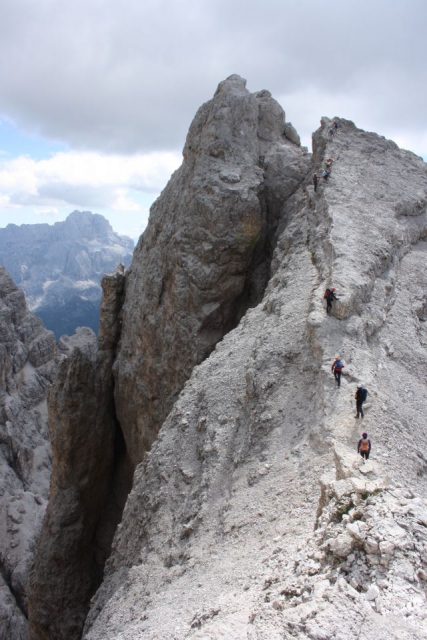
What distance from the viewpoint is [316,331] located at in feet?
57.7

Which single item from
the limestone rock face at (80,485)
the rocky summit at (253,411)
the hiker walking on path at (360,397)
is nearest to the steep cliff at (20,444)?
the limestone rock face at (80,485)

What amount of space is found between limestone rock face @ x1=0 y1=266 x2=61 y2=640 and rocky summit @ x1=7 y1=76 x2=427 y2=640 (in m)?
16.3

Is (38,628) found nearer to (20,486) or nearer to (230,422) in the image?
(230,422)

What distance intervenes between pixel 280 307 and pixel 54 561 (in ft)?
77.7

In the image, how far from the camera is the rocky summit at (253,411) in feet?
30.9

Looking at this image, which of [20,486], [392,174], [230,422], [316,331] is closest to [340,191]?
[392,174]

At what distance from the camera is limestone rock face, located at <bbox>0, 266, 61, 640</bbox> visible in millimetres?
47062

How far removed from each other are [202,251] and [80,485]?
17799mm

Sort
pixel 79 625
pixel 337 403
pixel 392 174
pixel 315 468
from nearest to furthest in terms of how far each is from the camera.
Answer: pixel 315 468, pixel 337 403, pixel 392 174, pixel 79 625

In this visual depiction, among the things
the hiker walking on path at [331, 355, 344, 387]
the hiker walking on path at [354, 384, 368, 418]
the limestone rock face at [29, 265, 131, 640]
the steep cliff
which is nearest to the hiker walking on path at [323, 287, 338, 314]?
the hiker walking on path at [331, 355, 344, 387]

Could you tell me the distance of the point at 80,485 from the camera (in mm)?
34062

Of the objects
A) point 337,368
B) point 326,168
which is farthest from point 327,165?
point 337,368

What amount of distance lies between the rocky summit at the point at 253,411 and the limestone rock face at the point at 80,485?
14 centimetres

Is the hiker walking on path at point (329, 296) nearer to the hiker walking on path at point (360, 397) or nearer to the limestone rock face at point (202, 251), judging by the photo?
the hiker walking on path at point (360, 397)
